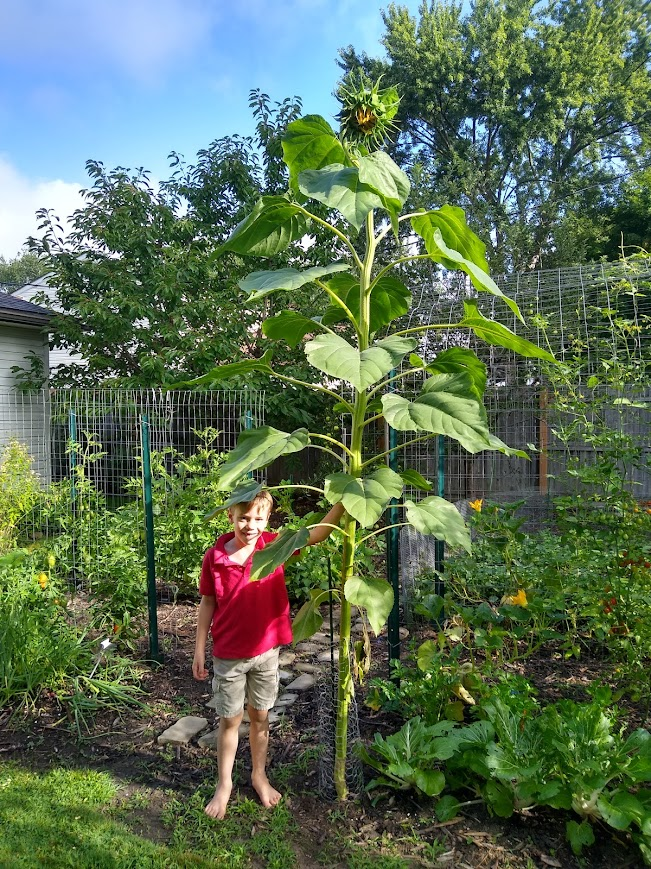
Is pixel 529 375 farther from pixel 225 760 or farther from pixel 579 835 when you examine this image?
pixel 225 760

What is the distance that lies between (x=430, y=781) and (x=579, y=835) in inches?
18.5

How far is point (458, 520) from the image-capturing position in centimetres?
173

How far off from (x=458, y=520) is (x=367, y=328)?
0.68 meters

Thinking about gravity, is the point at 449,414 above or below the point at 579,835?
above

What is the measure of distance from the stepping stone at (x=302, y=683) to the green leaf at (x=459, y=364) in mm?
2037

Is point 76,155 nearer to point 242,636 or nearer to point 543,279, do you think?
point 543,279

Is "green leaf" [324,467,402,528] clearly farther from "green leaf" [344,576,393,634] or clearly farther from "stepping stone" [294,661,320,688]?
"stepping stone" [294,661,320,688]

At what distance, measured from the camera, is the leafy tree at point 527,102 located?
1505 centimetres

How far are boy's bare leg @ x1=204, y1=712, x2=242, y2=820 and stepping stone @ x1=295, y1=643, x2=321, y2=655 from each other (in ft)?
5.29

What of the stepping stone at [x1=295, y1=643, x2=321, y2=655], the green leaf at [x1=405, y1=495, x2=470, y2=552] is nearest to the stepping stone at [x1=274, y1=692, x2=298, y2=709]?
the stepping stone at [x1=295, y1=643, x2=321, y2=655]

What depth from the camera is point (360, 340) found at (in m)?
1.92

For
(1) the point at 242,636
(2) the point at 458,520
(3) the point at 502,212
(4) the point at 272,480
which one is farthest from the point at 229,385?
(3) the point at 502,212

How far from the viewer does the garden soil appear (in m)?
1.88

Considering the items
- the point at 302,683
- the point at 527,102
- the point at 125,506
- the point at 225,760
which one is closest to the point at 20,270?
the point at 527,102
